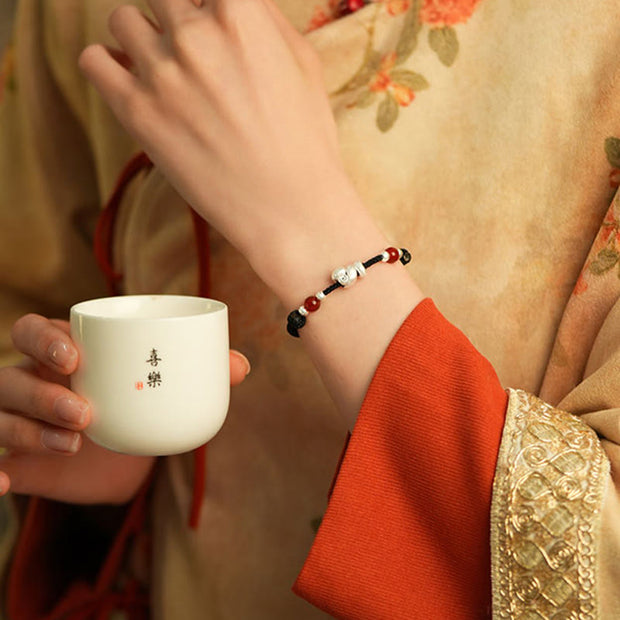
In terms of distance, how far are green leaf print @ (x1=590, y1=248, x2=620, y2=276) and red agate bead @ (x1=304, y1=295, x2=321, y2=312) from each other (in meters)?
0.23

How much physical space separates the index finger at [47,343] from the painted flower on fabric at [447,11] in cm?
43

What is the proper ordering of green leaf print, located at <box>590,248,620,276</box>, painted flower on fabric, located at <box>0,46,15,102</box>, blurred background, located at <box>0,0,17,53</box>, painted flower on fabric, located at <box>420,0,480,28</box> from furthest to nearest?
blurred background, located at <box>0,0,17,53</box> < painted flower on fabric, located at <box>0,46,15,102</box> < painted flower on fabric, located at <box>420,0,480,28</box> < green leaf print, located at <box>590,248,620,276</box>

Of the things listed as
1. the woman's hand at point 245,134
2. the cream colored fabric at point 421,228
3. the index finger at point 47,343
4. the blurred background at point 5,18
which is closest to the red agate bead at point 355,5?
the cream colored fabric at point 421,228

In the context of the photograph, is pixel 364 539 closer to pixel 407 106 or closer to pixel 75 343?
pixel 75 343

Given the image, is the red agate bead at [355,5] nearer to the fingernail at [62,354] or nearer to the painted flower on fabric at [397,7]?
the painted flower on fabric at [397,7]

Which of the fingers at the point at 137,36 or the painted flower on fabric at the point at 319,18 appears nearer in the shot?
the fingers at the point at 137,36

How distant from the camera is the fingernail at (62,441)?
0.57 meters

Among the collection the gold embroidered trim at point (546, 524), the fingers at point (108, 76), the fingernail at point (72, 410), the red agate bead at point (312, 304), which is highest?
the fingers at point (108, 76)

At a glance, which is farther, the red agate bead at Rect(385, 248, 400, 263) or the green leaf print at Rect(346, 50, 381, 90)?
the green leaf print at Rect(346, 50, 381, 90)

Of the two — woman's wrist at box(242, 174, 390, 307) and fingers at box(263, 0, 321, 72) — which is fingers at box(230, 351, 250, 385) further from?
fingers at box(263, 0, 321, 72)

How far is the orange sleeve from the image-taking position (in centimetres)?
49

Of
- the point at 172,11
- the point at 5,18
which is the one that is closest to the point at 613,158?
the point at 172,11

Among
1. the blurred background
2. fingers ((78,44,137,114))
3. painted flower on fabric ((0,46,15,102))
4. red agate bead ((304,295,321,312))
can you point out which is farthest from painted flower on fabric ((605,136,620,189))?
the blurred background

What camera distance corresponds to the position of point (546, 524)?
456 millimetres
